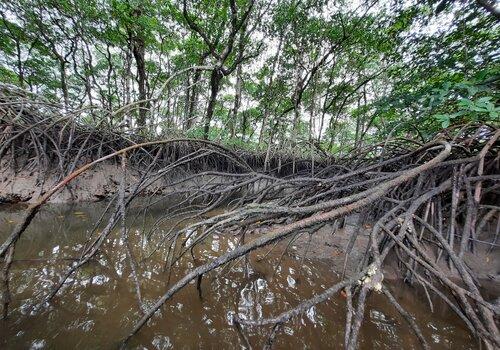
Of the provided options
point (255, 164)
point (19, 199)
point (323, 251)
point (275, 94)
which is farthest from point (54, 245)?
point (275, 94)

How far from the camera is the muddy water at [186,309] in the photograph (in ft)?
3.25

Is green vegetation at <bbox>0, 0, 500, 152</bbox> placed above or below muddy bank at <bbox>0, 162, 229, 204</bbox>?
above

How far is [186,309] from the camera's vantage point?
Result: 3.90ft

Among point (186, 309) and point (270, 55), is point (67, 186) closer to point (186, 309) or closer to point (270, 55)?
point (186, 309)

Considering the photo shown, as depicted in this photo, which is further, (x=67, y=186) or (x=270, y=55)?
(x=270, y=55)

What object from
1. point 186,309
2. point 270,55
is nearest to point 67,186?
point 186,309

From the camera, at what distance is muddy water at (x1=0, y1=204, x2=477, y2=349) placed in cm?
99

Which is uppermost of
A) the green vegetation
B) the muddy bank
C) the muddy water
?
the green vegetation

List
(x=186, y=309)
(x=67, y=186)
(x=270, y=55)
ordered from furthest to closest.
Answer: (x=270, y=55)
(x=67, y=186)
(x=186, y=309)

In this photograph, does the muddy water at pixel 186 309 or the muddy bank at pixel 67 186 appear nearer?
the muddy water at pixel 186 309

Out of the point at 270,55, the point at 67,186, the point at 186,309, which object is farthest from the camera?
the point at 270,55

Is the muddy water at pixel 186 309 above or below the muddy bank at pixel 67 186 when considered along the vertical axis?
below

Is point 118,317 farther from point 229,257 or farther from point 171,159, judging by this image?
point 171,159

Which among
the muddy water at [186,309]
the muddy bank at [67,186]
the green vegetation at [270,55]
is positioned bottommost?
the muddy water at [186,309]
